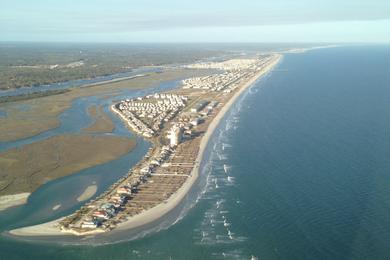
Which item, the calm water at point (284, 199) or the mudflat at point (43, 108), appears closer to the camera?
the calm water at point (284, 199)

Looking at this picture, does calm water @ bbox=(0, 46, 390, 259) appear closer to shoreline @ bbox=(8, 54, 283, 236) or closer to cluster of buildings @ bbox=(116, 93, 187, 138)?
shoreline @ bbox=(8, 54, 283, 236)

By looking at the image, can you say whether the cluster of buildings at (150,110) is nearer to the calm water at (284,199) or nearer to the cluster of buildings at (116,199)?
the calm water at (284,199)

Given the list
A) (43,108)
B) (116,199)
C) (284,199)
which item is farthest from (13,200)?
(43,108)

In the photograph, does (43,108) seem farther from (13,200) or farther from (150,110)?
(13,200)

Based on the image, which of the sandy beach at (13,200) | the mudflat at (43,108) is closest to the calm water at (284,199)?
the sandy beach at (13,200)

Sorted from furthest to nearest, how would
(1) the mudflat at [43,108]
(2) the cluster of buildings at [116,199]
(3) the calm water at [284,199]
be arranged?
(1) the mudflat at [43,108] < (2) the cluster of buildings at [116,199] < (3) the calm water at [284,199]

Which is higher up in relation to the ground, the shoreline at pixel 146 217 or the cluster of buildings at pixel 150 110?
the cluster of buildings at pixel 150 110

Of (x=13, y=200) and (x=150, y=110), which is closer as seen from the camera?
(x=13, y=200)
